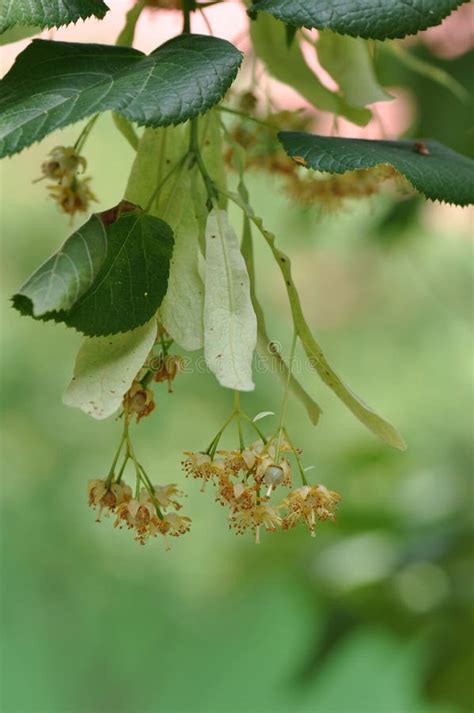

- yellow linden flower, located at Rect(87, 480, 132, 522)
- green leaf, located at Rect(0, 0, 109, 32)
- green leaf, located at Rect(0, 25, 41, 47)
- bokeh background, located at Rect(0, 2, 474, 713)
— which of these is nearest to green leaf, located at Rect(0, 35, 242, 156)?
green leaf, located at Rect(0, 0, 109, 32)

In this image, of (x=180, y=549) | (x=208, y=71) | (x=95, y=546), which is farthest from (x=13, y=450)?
(x=208, y=71)

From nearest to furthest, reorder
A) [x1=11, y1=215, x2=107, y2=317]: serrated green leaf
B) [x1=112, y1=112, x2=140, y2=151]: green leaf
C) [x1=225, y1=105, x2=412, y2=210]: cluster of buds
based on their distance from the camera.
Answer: [x1=11, y1=215, x2=107, y2=317]: serrated green leaf
[x1=112, y1=112, x2=140, y2=151]: green leaf
[x1=225, y1=105, x2=412, y2=210]: cluster of buds

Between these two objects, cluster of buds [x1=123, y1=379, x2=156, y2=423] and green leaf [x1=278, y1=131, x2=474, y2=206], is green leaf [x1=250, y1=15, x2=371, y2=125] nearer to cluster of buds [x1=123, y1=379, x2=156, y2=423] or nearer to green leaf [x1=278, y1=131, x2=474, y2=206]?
green leaf [x1=278, y1=131, x2=474, y2=206]

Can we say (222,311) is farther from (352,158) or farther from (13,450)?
(13,450)

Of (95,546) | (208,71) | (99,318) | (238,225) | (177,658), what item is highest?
(238,225)

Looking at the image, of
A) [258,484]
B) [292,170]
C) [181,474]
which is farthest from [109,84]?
[181,474]
